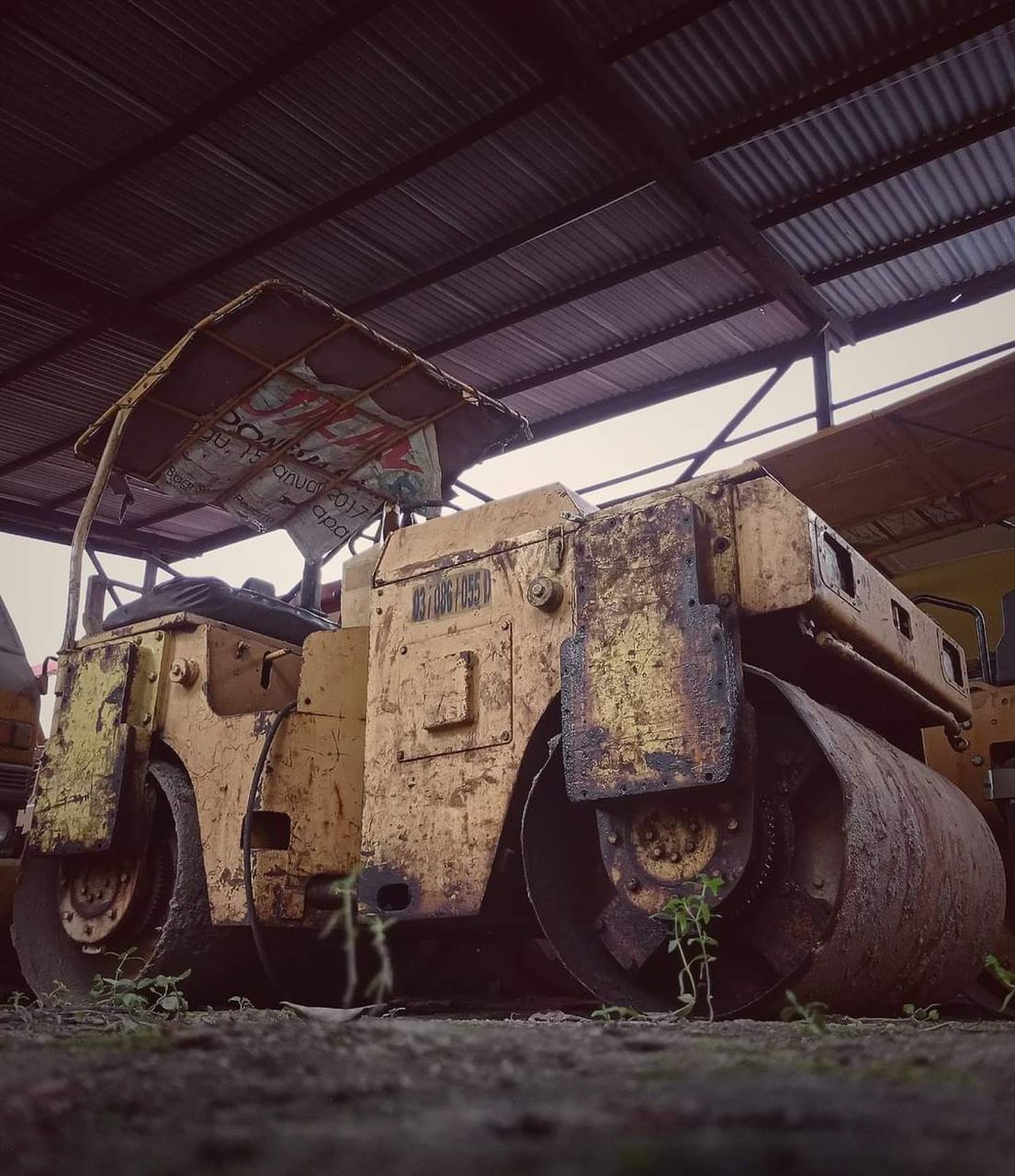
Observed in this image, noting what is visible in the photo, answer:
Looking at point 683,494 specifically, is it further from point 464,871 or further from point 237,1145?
point 237,1145

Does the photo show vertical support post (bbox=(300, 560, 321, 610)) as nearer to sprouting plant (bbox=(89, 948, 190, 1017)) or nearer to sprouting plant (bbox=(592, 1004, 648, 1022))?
sprouting plant (bbox=(89, 948, 190, 1017))

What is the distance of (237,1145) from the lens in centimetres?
84

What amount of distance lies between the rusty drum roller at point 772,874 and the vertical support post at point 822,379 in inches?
186

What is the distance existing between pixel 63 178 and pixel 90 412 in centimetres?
308

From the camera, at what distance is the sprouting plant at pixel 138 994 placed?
2649 mm

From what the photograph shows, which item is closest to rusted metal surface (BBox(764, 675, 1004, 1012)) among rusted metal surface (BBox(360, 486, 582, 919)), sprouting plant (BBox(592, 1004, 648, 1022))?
Answer: sprouting plant (BBox(592, 1004, 648, 1022))

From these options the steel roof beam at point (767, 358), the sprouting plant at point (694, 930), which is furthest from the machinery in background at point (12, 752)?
the steel roof beam at point (767, 358)

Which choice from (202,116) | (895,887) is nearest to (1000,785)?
(895,887)

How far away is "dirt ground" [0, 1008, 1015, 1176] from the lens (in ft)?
2.61

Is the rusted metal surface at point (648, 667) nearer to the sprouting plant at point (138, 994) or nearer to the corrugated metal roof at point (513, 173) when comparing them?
the sprouting plant at point (138, 994)

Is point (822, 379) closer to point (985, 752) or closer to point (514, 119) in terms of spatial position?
point (514, 119)

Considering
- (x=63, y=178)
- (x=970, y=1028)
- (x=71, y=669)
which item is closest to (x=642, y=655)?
(x=970, y=1028)

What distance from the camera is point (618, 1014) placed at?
8.06ft

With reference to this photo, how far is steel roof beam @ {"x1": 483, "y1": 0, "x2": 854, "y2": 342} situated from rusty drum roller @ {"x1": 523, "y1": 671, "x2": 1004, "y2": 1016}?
152 inches
